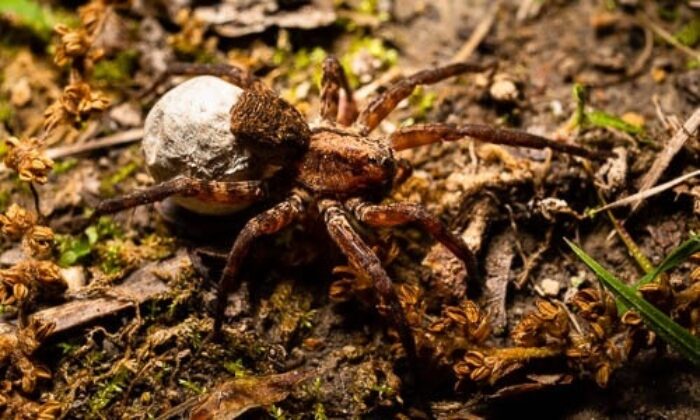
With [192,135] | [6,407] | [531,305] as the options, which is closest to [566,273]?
[531,305]

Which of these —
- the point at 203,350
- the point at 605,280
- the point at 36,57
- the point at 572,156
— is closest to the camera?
the point at 605,280

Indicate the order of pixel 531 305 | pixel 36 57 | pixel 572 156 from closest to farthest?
pixel 531 305 → pixel 572 156 → pixel 36 57

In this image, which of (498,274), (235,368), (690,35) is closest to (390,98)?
(498,274)

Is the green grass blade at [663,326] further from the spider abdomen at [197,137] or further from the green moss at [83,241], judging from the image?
the green moss at [83,241]

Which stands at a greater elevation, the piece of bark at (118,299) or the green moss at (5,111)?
the green moss at (5,111)

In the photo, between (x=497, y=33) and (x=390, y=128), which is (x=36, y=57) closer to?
(x=390, y=128)

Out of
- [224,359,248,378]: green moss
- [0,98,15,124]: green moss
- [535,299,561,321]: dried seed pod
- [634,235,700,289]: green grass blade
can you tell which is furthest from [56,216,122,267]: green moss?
[634,235,700,289]: green grass blade

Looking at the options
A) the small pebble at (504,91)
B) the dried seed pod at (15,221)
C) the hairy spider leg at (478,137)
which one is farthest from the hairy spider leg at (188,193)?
the small pebble at (504,91)
